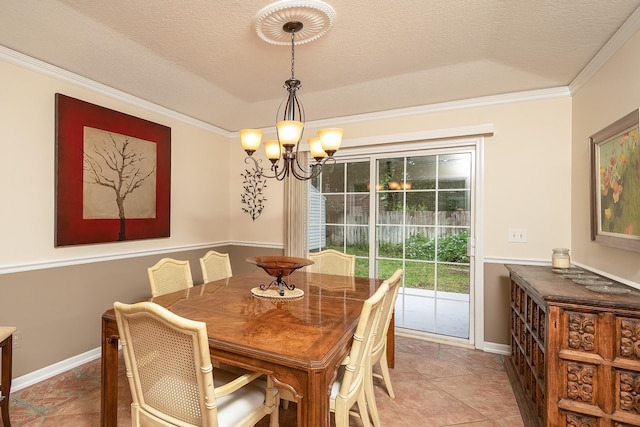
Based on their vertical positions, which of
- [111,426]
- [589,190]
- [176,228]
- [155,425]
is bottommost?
[111,426]

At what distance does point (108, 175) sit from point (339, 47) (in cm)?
234

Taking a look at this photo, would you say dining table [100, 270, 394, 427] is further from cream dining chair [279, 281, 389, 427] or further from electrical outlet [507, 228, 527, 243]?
electrical outlet [507, 228, 527, 243]

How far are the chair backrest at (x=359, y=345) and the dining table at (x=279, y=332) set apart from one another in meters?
0.06

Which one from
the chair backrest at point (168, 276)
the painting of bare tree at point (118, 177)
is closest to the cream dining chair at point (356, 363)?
the chair backrest at point (168, 276)

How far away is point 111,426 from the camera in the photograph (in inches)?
67.6

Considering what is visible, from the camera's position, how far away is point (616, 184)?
79.4 inches

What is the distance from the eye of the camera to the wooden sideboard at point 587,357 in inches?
61.4

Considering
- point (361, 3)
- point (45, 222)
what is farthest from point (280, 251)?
point (361, 3)

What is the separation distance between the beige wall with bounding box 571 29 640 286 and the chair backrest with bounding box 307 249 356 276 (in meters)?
1.88

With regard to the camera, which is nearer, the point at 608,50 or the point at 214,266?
the point at 608,50

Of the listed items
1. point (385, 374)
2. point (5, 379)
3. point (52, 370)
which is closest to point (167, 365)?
point (5, 379)

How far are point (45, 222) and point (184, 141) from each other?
1.67 m

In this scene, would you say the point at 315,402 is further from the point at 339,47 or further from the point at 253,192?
the point at 253,192

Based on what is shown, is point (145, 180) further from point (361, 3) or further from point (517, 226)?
point (517, 226)
